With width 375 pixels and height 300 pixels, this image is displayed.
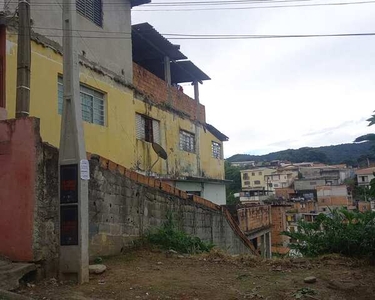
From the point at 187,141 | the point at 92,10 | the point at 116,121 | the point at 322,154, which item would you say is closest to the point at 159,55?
the point at 187,141

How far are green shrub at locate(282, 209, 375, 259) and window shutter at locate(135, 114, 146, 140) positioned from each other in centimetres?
749

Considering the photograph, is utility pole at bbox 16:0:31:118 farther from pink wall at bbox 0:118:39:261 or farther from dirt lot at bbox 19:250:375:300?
dirt lot at bbox 19:250:375:300

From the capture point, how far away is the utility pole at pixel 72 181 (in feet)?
16.1

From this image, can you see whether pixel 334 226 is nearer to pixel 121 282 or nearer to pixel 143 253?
pixel 143 253

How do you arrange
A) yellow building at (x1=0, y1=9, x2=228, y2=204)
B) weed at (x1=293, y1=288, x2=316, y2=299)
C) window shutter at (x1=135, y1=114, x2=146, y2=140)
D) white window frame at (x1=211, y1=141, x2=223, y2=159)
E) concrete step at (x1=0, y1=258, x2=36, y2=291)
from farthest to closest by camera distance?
white window frame at (x1=211, y1=141, x2=223, y2=159) < window shutter at (x1=135, y1=114, x2=146, y2=140) < yellow building at (x1=0, y1=9, x2=228, y2=204) < concrete step at (x1=0, y1=258, x2=36, y2=291) < weed at (x1=293, y1=288, x2=316, y2=299)

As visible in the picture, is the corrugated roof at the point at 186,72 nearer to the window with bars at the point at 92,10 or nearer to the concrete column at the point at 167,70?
the concrete column at the point at 167,70

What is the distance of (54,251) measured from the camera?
5.16m

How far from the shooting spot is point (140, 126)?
1364cm

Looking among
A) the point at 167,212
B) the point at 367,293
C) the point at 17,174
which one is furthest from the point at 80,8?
the point at 367,293

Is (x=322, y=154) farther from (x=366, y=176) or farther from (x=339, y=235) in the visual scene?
(x=339, y=235)

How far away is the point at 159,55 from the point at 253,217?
720cm

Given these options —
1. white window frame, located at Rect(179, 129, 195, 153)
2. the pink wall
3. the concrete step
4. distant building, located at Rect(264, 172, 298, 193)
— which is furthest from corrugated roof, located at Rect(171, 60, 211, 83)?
distant building, located at Rect(264, 172, 298, 193)

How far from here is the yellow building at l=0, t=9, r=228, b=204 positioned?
358 inches

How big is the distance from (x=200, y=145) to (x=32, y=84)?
34.2ft
